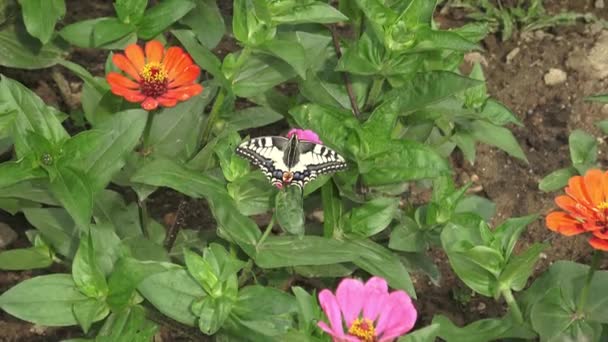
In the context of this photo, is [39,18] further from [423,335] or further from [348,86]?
[423,335]

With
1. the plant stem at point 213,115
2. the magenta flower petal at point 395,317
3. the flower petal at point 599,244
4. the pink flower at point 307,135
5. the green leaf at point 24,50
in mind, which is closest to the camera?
the magenta flower petal at point 395,317

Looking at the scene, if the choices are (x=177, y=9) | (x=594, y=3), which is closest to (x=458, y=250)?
(x=177, y=9)

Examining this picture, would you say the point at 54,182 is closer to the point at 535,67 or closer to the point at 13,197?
the point at 13,197

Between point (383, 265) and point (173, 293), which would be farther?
point (383, 265)

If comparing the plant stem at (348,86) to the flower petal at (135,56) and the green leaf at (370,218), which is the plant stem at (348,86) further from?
the flower petal at (135,56)

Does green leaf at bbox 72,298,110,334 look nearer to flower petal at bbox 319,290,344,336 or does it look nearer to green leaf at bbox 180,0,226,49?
flower petal at bbox 319,290,344,336

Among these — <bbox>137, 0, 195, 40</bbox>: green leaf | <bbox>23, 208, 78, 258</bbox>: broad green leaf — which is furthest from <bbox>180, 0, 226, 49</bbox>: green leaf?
<bbox>23, 208, 78, 258</bbox>: broad green leaf

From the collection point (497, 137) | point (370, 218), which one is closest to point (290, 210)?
point (370, 218)

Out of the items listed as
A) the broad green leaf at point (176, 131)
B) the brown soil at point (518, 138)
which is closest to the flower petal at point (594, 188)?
the brown soil at point (518, 138)
